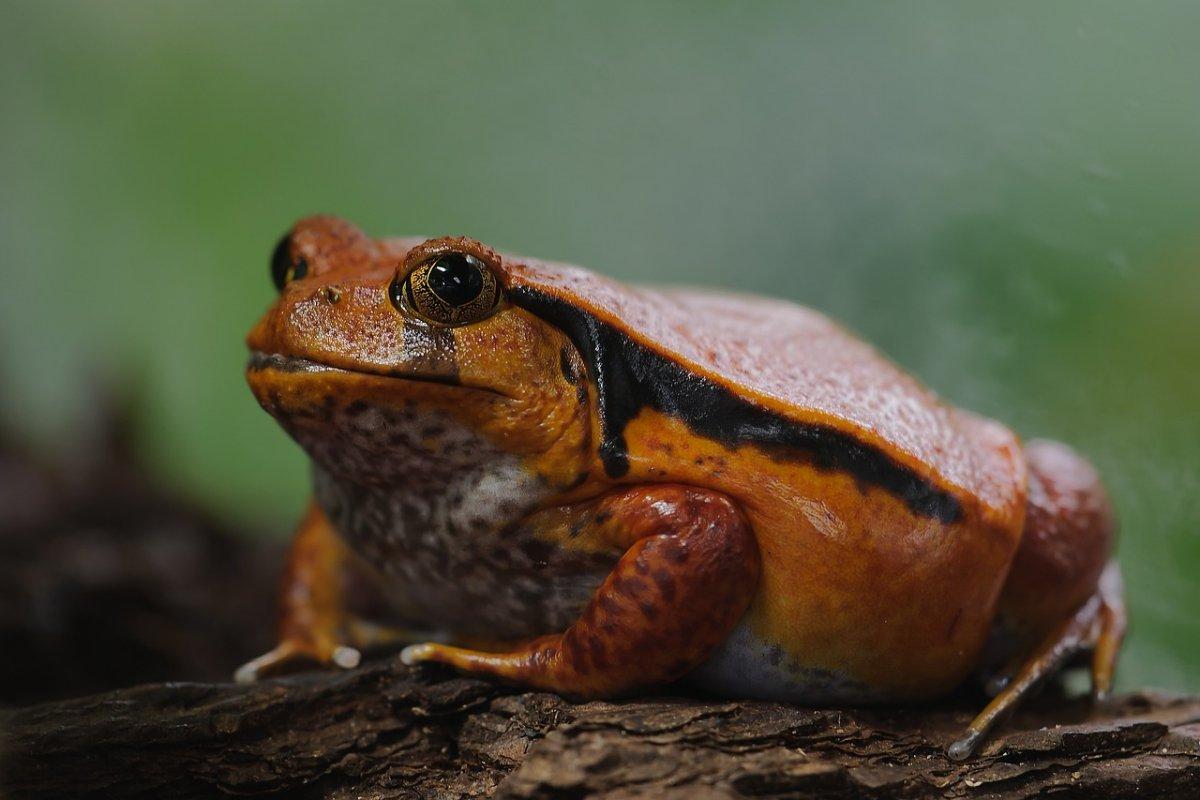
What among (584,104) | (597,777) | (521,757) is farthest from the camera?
(584,104)

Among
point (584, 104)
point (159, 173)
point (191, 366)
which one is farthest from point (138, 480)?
point (584, 104)

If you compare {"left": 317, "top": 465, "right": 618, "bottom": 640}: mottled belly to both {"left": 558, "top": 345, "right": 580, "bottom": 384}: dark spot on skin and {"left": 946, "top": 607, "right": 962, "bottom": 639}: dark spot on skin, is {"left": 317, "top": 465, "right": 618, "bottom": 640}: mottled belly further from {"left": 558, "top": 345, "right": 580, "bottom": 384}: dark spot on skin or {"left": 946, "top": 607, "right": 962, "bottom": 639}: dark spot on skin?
{"left": 946, "top": 607, "right": 962, "bottom": 639}: dark spot on skin

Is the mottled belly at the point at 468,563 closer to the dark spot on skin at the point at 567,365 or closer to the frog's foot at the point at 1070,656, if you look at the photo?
the dark spot on skin at the point at 567,365

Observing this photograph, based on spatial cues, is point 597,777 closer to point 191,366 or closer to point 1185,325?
point 1185,325

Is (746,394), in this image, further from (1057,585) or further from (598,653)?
(1057,585)

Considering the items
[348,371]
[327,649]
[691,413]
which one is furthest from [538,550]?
[327,649]

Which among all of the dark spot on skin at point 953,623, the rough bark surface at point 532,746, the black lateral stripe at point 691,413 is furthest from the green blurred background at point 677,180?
the black lateral stripe at point 691,413
